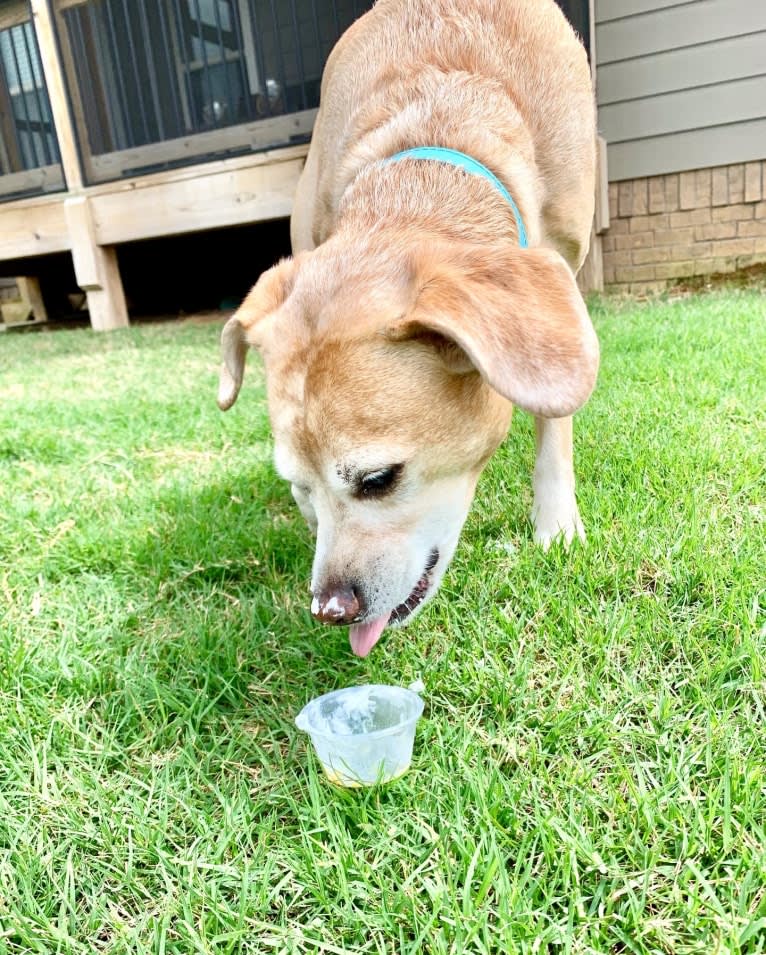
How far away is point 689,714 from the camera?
158 cm

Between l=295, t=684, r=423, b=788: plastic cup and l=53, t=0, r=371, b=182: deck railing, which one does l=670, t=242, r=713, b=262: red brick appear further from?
l=295, t=684, r=423, b=788: plastic cup

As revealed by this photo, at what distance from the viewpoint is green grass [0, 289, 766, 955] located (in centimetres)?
124

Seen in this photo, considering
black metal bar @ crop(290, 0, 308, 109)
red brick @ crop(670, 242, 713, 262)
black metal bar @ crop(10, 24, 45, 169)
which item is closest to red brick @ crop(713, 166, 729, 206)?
red brick @ crop(670, 242, 713, 262)

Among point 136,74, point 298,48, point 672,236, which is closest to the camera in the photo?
point 298,48

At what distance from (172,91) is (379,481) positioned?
24.3ft

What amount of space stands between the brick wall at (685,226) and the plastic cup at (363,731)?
680cm

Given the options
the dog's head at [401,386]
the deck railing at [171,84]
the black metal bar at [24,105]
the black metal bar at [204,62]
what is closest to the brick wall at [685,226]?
the deck railing at [171,84]

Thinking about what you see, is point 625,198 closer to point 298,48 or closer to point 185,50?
point 298,48

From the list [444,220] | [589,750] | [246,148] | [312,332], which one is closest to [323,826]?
[589,750]

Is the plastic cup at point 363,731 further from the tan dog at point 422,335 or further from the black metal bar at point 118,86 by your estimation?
the black metal bar at point 118,86

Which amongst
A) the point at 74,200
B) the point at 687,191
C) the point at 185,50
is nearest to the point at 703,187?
the point at 687,191

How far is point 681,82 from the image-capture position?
6.90 m

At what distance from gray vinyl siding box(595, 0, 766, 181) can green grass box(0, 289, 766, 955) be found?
16.1 feet

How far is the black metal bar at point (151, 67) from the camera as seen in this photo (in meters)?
7.70
